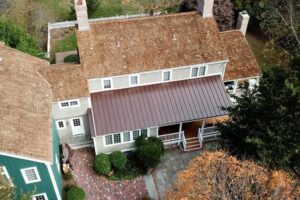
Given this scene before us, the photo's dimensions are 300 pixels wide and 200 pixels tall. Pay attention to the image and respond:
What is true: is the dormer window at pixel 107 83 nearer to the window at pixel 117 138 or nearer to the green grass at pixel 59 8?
the window at pixel 117 138

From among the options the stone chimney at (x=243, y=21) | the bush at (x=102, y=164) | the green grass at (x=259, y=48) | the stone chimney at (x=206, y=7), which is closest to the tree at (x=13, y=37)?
the bush at (x=102, y=164)

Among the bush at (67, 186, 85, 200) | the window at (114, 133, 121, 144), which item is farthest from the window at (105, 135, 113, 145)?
the bush at (67, 186, 85, 200)

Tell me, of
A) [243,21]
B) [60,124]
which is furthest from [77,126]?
[243,21]

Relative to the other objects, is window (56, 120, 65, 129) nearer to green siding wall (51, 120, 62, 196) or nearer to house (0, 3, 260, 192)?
house (0, 3, 260, 192)

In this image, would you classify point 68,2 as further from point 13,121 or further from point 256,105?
point 256,105

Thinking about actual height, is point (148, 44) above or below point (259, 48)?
above

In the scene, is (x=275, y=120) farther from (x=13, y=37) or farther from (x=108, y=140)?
(x=13, y=37)
